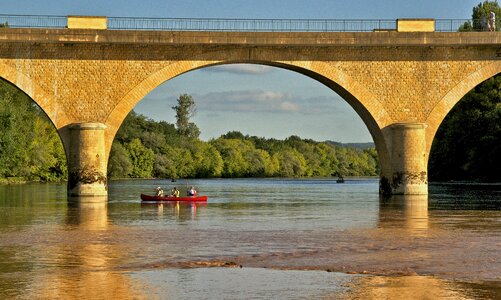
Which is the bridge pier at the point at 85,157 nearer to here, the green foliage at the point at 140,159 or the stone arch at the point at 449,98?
the stone arch at the point at 449,98

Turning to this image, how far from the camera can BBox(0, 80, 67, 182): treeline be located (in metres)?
62.9

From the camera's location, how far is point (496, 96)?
207ft

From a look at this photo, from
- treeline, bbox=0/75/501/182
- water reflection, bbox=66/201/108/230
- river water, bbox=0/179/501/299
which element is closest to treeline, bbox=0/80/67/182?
treeline, bbox=0/75/501/182

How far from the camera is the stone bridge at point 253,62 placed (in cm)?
3716

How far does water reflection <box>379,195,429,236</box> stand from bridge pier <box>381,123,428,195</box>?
53 cm

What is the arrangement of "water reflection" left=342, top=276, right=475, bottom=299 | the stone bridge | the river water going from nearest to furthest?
1. "water reflection" left=342, top=276, right=475, bottom=299
2. the river water
3. the stone bridge

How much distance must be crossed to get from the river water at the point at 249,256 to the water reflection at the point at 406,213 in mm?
64

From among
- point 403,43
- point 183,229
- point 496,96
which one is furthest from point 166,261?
point 496,96

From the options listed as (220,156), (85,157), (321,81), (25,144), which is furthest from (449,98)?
(220,156)

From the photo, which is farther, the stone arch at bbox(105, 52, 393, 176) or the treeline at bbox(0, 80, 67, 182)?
the treeline at bbox(0, 80, 67, 182)

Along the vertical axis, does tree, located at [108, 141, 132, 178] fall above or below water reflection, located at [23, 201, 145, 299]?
above

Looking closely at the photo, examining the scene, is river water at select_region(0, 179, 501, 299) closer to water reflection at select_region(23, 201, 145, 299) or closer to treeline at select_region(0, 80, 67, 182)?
water reflection at select_region(23, 201, 145, 299)

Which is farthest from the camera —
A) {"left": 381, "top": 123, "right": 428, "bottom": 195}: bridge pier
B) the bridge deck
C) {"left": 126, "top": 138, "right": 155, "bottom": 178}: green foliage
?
{"left": 126, "top": 138, "right": 155, "bottom": 178}: green foliage

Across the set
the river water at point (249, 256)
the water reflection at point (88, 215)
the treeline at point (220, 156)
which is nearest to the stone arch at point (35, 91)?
the water reflection at point (88, 215)
